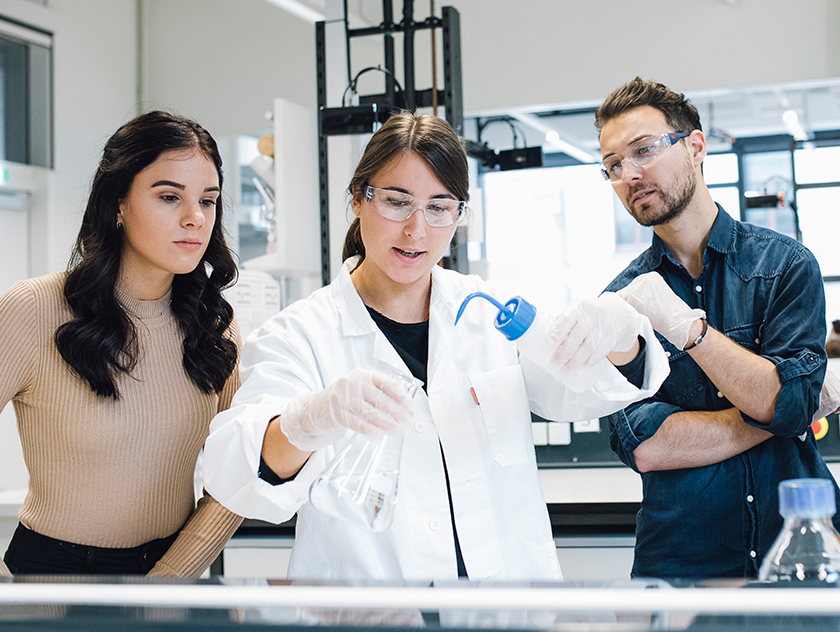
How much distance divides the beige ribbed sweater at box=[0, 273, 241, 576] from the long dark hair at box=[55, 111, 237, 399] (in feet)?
0.11

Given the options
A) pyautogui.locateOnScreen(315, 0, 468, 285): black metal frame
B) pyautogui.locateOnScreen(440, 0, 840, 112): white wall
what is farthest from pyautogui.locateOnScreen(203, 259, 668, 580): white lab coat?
pyautogui.locateOnScreen(440, 0, 840, 112): white wall

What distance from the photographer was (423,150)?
4.27 feet

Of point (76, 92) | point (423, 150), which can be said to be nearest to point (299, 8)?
point (76, 92)

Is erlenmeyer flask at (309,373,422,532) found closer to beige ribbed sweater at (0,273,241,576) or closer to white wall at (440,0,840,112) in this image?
beige ribbed sweater at (0,273,241,576)

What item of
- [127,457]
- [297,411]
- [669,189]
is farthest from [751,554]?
[127,457]

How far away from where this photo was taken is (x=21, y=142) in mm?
4426

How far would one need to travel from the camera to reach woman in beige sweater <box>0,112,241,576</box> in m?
1.39

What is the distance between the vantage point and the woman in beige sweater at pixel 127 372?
139cm

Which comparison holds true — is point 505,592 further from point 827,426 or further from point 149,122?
point 827,426

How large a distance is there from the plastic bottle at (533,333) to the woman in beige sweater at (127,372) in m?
0.63

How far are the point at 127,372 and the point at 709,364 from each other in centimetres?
105

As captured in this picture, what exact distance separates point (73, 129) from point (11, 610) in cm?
454

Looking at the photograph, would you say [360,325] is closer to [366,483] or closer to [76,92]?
[366,483]

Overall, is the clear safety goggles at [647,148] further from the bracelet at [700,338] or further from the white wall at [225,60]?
the white wall at [225,60]
